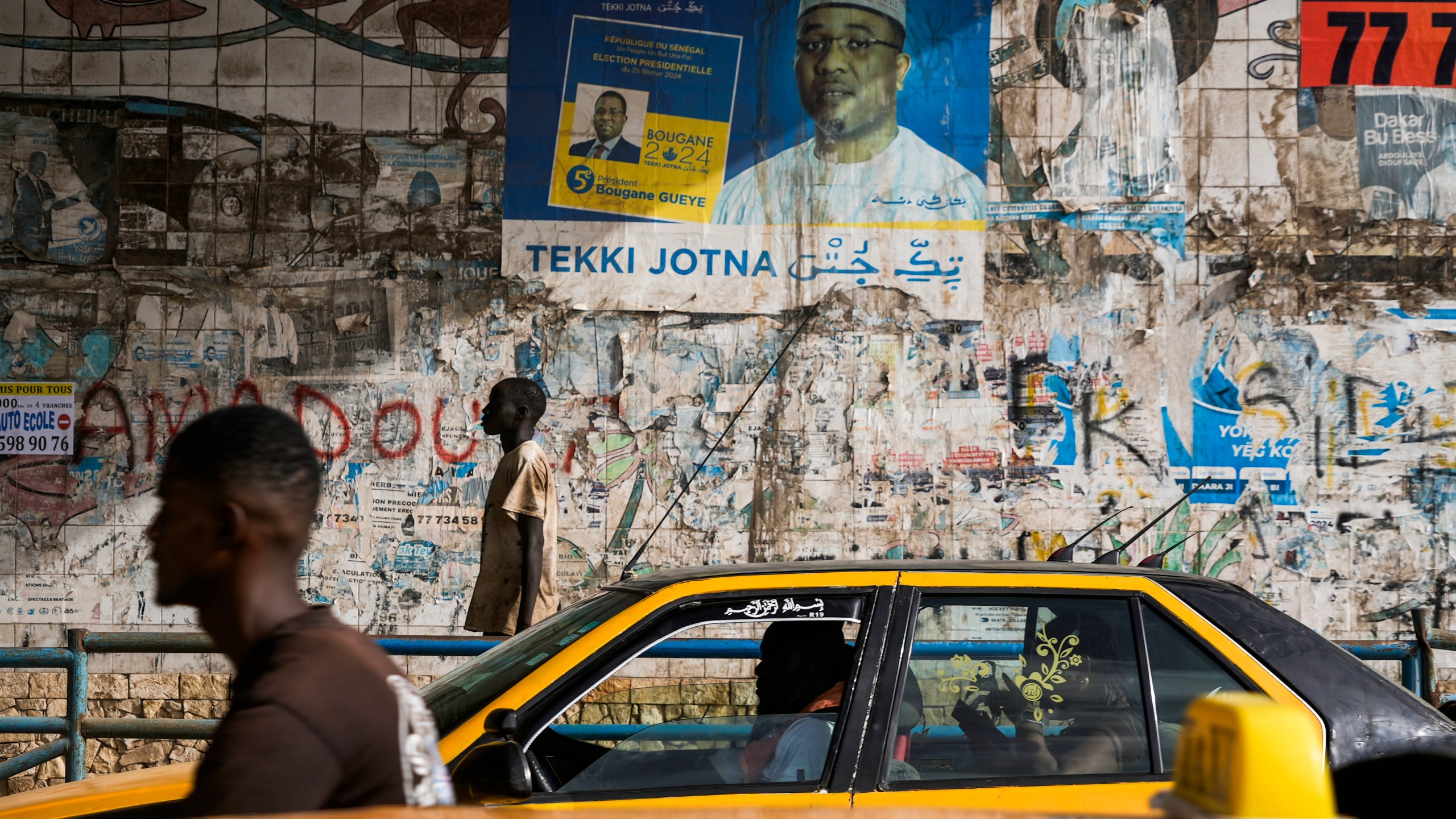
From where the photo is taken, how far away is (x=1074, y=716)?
3039mm

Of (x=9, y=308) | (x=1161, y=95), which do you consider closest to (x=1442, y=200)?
(x=1161, y=95)

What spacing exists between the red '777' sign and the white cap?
2.58 metres

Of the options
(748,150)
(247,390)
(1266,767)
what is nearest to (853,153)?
(748,150)

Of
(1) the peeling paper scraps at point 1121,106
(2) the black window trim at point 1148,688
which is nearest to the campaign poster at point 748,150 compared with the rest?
(1) the peeling paper scraps at point 1121,106

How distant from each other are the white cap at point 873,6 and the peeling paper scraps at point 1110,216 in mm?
1390

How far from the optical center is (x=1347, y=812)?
116 inches

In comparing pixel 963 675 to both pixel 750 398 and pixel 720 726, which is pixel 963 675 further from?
pixel 750 398

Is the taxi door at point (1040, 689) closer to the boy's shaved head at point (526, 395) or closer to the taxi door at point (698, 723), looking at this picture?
the taxi door at point (698, 723)

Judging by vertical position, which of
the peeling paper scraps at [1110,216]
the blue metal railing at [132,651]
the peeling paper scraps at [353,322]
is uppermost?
the peeling paper scraps at [1110,216]

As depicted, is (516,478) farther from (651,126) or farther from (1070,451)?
(1070,451)

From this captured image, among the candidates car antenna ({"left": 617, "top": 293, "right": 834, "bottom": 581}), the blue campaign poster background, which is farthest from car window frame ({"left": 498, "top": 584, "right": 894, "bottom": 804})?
the blue campaign poster background

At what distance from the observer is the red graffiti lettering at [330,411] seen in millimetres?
7250

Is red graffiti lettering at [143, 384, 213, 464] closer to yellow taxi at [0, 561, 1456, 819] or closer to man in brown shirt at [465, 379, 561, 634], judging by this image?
man in brown shirt at [465, 379, 561, 634]

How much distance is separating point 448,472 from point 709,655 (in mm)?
3195
